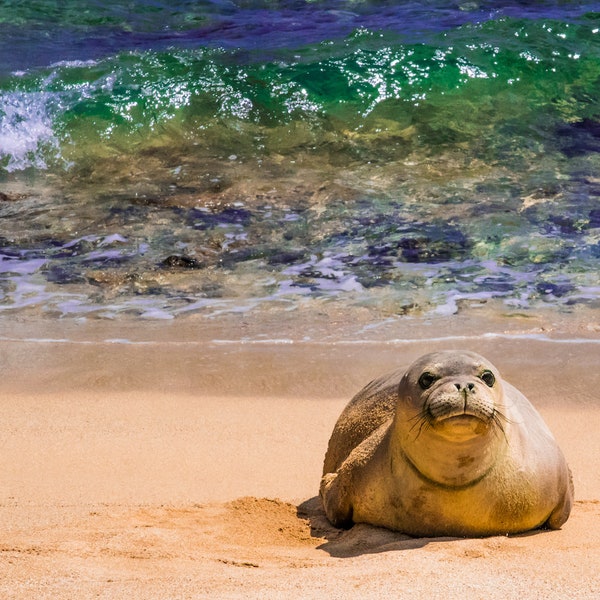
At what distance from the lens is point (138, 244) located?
31.1ft

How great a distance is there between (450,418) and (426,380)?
266 mm

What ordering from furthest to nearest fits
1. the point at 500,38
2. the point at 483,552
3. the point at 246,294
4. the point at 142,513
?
the point at 500,38
the point at 246,294
the point at 142,513
the point at 483,552

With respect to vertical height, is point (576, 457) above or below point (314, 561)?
below

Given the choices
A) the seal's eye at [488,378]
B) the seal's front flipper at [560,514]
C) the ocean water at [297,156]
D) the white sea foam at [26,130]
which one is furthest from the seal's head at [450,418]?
the white sea foam at [26,130]

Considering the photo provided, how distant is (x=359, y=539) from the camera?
4.04 meters

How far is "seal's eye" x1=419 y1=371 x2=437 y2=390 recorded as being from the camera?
3.87 m

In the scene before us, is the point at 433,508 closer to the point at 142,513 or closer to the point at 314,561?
the point at 314,561

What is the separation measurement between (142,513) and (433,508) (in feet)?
3.88

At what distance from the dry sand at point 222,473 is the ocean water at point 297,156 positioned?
1.11m

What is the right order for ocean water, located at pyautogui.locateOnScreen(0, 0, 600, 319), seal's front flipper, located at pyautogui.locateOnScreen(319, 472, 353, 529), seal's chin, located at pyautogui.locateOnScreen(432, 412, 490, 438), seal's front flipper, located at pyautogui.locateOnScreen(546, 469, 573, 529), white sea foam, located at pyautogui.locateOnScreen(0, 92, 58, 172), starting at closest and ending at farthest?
1. seal's chin, located at pyautogui.locateOnScreen(432, 412, 490, 438)
2. seal's front flipper, located at pyautogui.locateOnScreen(546, 469, 573, 529)
3. seal's front flipper, located at pyautogui.locateOnScreen(319, 472, 353, 529)
4. ocean water, located at pyautogui.locateOnScreen(0, 0, 600, 319)
5. white sea foam, located at pyautogui.locateOnScreen(0, 92, 58, 172)

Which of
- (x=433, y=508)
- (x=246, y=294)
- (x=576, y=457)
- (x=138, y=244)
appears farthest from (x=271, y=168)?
(x=433, y=508)

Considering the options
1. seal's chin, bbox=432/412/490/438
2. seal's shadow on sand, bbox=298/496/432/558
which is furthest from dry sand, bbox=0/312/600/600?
seal's chin, bbox=432/412/490/438

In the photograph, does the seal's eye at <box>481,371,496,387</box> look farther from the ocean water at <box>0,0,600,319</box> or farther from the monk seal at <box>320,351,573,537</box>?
the ocean water at <box>0,0,600,319</box>

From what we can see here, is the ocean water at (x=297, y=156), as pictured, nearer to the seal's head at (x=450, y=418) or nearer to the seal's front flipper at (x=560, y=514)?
the seal's front flipper at (x=560, y=514)
